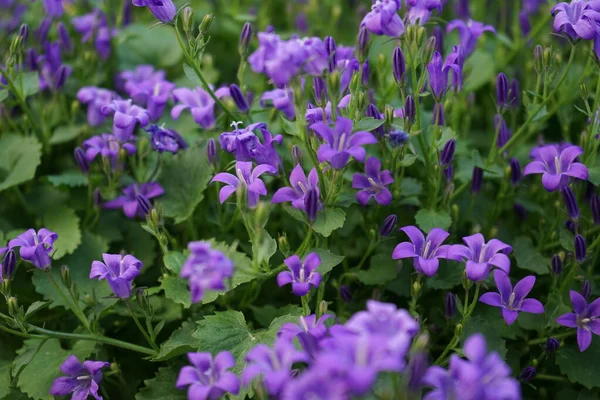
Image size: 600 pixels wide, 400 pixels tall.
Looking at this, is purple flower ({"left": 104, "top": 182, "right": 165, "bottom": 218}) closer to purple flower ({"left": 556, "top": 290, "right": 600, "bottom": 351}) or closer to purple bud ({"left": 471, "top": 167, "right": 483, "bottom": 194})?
purple bud ({"left": 471, "top": 167, "right": 483, "bottom": 194})

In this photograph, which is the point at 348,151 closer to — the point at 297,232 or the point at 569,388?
the point at 297,232

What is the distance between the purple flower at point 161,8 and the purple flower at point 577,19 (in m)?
1.40

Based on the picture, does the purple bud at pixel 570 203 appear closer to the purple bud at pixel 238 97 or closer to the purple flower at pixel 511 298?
the purple flower at pixel 511 298

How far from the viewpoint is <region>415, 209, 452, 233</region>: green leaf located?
2564 mm

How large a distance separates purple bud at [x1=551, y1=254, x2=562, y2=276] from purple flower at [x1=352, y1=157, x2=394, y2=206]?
0.66 meters

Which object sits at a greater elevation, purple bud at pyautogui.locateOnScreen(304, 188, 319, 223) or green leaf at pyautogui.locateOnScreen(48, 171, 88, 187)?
purple bud at pyautogui.locateOnScreen(304, 188, 319, 223)

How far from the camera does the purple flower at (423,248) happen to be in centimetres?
231

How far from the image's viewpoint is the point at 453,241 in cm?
287

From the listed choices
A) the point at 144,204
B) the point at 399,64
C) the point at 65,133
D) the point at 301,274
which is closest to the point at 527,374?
the point at 301,274

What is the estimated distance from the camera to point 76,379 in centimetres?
248

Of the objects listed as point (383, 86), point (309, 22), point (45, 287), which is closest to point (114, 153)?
point (45, 287)

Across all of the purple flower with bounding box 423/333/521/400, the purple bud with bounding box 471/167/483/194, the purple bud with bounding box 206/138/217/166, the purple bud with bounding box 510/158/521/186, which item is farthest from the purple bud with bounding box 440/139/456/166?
the purple flower with bounding box 423/333/521/400

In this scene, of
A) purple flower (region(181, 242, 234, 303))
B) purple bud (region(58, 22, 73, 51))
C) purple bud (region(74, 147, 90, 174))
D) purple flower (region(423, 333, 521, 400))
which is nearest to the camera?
purple flower (region(423, 333, 521, 400))

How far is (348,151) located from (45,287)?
1.44 meters
